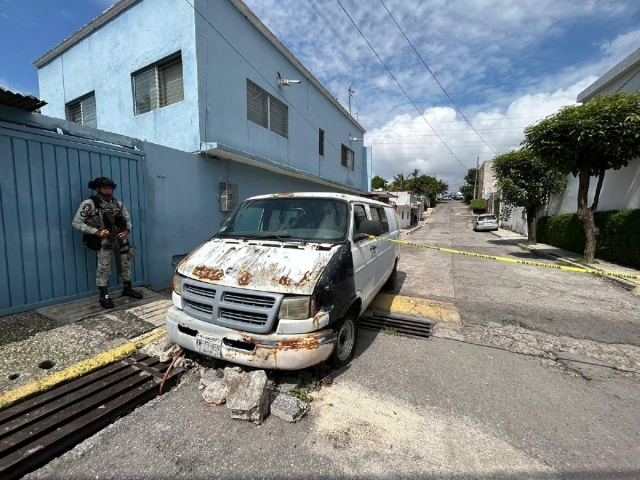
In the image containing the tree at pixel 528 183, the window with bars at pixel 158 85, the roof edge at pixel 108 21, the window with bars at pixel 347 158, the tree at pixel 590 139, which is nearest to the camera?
the window with bars at pixel 158 85

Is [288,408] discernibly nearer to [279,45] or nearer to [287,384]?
[287,384]

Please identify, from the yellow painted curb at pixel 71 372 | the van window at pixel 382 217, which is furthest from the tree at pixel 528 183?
the yellow painted curb at pixel 71 372

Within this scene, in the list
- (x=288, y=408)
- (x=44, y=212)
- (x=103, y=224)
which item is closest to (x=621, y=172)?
(x=288, y=408)

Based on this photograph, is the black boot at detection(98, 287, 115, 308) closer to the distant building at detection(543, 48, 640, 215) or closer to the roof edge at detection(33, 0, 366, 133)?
the roof edge at detection(33, 0, 366, 133)

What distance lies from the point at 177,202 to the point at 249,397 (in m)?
4.80

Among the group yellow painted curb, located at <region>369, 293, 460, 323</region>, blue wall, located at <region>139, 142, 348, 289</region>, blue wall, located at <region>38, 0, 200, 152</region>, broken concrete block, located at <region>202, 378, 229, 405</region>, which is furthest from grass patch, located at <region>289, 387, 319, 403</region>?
blue wall, located at <region>38, 0, 200, 152</region>

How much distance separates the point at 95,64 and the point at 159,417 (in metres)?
10.0

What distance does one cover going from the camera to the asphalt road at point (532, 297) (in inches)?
181

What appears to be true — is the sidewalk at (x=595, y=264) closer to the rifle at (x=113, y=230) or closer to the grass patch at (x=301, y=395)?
the grass patch at (x=301, y=395)

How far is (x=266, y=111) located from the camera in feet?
30.4

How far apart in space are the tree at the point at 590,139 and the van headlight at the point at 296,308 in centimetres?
1016

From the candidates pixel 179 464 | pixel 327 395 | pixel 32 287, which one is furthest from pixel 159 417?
pixel 32 287

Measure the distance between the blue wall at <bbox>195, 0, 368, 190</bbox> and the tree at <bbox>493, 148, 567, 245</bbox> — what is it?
969cm

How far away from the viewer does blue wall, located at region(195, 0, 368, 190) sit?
6836mm
